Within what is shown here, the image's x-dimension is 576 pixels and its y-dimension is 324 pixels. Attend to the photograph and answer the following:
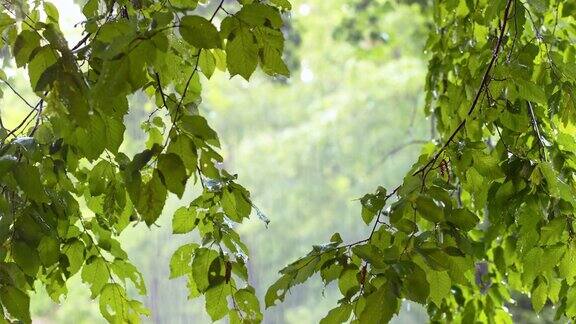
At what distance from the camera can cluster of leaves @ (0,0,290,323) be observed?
1.41 ft

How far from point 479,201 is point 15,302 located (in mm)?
442

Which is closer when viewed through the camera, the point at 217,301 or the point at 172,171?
the point at 172,171

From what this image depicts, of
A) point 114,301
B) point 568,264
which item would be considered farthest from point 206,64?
point 568,264

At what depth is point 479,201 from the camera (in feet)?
2.31

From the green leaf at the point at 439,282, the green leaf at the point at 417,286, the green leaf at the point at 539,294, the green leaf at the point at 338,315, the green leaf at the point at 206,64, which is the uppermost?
the green leaf at the point at 206,64

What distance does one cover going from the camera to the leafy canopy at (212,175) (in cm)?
44

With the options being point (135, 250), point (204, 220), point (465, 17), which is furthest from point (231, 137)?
point (204, 220)

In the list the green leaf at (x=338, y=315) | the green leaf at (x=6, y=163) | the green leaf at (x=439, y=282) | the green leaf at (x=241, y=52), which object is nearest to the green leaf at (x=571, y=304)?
the green leaf at (x=439, y=282)

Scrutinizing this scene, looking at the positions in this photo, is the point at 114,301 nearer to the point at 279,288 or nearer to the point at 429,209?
the point at 279,288

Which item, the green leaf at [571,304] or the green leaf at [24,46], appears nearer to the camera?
the green leaf at [24,46]

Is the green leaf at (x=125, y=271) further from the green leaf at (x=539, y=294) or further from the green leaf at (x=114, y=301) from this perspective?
the green leaf at (x=539, y=294)

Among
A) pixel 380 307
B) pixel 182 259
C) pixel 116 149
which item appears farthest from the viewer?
pixel 182 259

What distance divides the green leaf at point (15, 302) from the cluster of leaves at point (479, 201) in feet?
0.58

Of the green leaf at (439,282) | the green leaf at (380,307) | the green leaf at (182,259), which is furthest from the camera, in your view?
the green leaf at (182,259)
